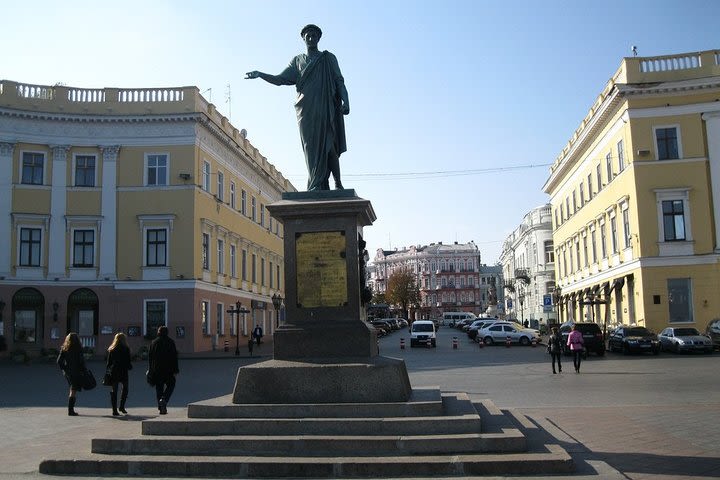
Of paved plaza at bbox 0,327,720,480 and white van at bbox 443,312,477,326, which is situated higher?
white van at bbox 443,312,477,326

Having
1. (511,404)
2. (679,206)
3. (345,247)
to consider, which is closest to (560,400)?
(511,404)

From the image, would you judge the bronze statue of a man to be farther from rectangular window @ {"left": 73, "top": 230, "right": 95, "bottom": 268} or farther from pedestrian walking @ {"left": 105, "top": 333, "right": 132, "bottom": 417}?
rectangular window @ {"left": 73, "top": 230, "right": 95, "bottom": 268}

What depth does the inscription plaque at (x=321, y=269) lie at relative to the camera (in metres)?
10.3

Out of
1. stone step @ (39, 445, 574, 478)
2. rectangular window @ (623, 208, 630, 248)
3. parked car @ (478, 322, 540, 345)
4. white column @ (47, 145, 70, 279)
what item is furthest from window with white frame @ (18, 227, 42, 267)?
stone step @ (39, 445, 574, 478)

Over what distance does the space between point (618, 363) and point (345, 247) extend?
2060cm

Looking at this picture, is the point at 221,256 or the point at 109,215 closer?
the point at 109,215

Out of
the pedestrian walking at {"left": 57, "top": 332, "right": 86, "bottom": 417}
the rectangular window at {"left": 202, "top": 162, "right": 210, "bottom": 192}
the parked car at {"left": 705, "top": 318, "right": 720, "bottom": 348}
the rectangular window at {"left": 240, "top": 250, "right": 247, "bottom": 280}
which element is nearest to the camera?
the pedestrian walking at {"left": 57, "top": 332, "right": 86, "bottom": 417}

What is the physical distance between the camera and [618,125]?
40.8m

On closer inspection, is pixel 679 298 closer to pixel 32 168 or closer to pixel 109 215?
pixel 109 215

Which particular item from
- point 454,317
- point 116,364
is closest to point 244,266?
point 116,364

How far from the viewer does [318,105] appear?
1139cm

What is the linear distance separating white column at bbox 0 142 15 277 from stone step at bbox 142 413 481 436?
32.8m

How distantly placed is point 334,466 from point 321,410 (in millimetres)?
1193

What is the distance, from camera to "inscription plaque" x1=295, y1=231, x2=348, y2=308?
1032 centimetres
